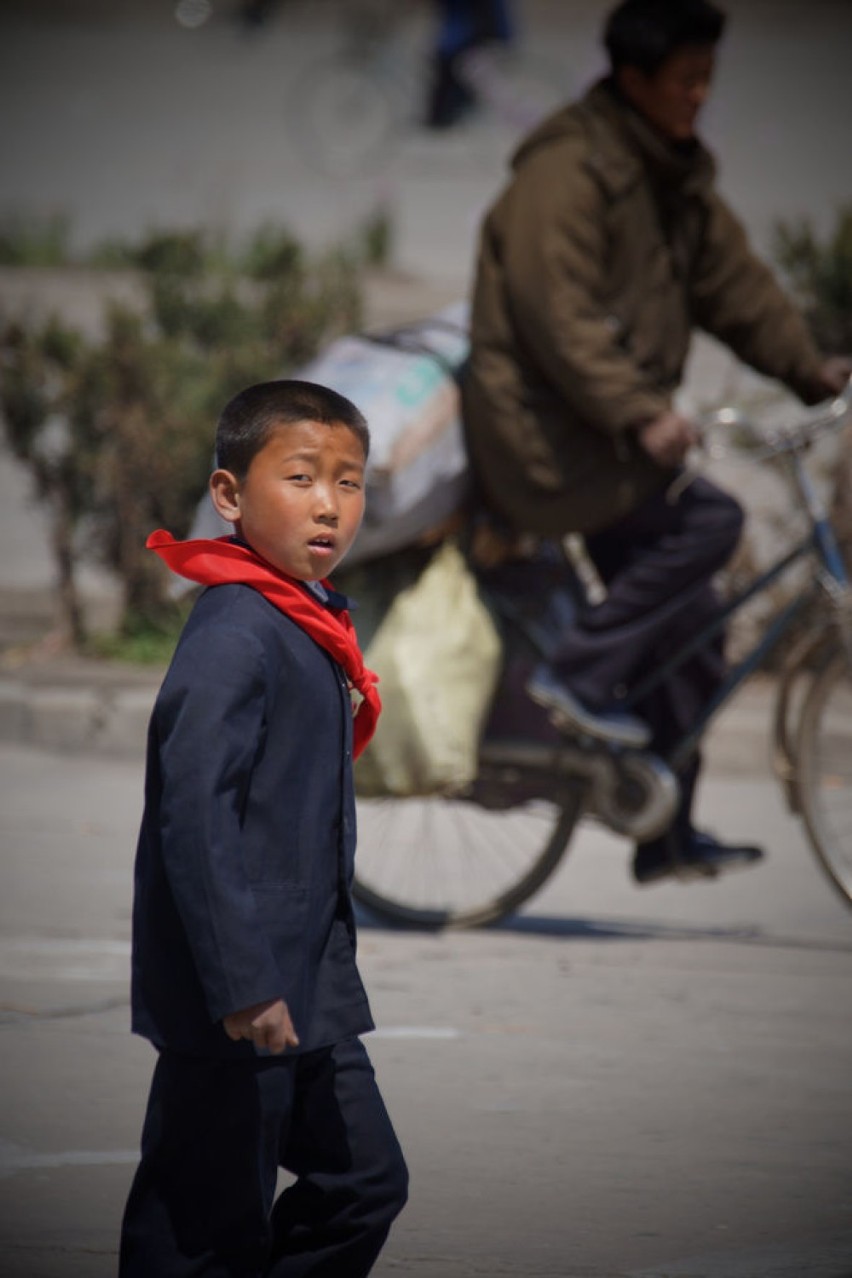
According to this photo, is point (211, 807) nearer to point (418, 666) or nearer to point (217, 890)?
point (217, 890)

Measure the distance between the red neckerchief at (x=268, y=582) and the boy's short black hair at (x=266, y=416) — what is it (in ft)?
0.35

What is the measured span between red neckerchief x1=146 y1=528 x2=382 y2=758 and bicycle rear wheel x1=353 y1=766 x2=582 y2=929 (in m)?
2.95

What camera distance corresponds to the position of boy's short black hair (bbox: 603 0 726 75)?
18.7 ft

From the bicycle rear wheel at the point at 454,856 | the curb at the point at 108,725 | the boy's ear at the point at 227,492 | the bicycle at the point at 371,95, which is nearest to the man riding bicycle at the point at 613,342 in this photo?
the bicycle rear wheel at the point at 454,856

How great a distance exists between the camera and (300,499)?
2947mm

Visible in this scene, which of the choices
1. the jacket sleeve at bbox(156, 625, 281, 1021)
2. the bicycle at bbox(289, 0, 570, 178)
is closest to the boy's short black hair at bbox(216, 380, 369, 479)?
the jacket sleeve at bbox(156, 625, 281, 1021)

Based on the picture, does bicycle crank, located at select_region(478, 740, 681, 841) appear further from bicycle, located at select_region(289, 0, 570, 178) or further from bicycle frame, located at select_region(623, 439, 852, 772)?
bicycle, located at select_region(289, 0, 570, 178)

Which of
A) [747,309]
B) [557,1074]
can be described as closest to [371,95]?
[747,309]

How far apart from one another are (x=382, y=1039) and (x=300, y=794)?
6.93ft

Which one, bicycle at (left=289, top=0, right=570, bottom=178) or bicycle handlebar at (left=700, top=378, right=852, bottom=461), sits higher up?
bicycle handlebar at (left=700, top=378, right=852, bottom=461)

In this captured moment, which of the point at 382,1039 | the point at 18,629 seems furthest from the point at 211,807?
the point at 18,629

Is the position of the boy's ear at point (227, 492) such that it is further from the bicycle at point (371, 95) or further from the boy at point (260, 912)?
the bicycle at point (371, 95)

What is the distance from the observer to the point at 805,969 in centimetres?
568

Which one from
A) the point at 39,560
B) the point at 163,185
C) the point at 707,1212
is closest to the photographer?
the point at 707,1212
